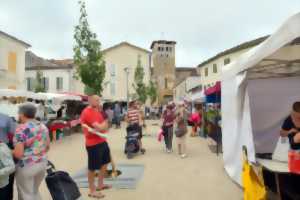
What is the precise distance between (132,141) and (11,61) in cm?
2060

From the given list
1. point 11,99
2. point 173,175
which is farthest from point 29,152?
point 11,99

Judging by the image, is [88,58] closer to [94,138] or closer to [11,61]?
[11,61]

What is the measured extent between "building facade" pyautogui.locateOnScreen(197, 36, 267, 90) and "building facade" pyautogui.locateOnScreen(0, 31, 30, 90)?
19.2m

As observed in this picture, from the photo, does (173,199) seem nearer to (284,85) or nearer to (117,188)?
(117,188)

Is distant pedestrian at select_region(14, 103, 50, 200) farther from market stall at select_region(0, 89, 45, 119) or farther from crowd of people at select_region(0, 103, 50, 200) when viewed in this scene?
market stall at select_region(0, 89, 45, 119)

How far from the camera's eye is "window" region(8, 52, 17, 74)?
1057 inches

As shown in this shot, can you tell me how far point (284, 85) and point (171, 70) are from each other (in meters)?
64.8

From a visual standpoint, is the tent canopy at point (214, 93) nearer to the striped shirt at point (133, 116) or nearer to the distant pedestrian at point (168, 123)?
the distant pedestrian at point (168, 123)

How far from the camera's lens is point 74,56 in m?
24.8

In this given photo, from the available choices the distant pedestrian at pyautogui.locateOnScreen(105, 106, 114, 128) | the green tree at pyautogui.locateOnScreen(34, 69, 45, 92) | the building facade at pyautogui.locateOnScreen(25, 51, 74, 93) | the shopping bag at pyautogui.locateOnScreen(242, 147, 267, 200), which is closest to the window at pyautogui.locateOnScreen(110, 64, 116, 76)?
the building facade at pyautogui.locateOnScreen(25, 51, 74, 93)

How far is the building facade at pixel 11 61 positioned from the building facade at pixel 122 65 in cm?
2295

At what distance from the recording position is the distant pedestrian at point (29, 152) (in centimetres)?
411

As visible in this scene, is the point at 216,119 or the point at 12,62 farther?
the point at 12,62

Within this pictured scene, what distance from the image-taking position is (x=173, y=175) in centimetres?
741
